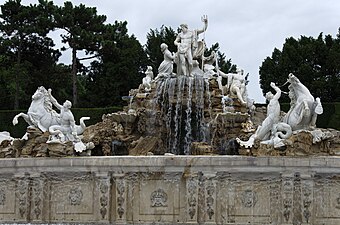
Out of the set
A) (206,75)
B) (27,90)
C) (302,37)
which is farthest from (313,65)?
(206,75)

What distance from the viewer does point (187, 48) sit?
27734mm

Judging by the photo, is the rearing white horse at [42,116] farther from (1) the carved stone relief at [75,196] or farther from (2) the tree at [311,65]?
(2) the tree at [311,65]

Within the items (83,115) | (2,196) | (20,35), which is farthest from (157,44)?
(2,196)

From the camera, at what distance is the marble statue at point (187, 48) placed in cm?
2756

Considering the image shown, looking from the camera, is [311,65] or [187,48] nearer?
[187,48]

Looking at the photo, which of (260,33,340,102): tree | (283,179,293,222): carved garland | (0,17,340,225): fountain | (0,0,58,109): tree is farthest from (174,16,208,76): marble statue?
(0,0,58,109): tree

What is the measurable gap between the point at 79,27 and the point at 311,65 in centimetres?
1642

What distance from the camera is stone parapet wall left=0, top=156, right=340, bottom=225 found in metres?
16.9

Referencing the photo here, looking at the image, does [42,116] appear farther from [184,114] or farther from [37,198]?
[184,114]

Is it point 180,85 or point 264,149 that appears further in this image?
point 180,85

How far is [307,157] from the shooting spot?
1709cm

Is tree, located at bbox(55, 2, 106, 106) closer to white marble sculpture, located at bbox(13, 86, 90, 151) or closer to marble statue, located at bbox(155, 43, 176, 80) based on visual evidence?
marble statue, located at bbox(155, 43, 176, 80)

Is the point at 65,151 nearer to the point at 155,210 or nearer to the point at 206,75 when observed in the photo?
the point at 155,210

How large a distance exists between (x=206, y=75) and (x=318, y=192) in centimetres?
1112
